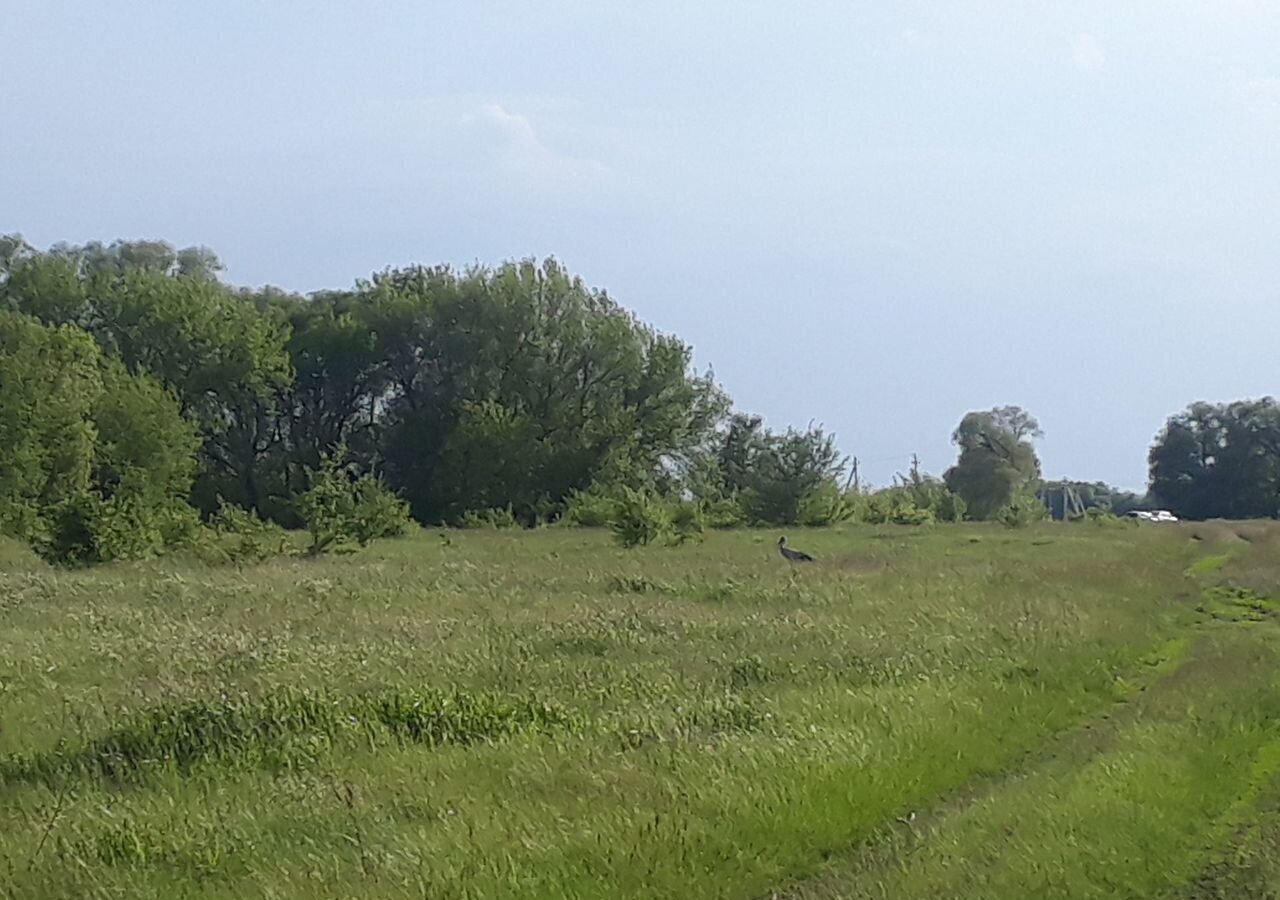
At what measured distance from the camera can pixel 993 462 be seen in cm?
8694

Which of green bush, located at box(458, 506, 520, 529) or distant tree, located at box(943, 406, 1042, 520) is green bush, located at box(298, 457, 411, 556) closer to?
green bush, located at box(458, 506, 520, 529)

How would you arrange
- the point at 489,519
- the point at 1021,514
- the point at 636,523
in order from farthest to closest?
the point at 1021,514 < the point at 489,519 < the point at 636,523

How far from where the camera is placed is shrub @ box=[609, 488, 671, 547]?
4119cm

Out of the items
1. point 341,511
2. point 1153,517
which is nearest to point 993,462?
point 1153,517

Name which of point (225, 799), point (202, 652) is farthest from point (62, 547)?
point (225, 799)

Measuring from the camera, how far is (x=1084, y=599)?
2294 centimetres

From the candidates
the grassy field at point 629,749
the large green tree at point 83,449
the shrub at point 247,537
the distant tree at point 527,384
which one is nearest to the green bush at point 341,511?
the shrub at point 247,537

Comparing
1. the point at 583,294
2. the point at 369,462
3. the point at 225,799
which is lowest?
the point at 225,799

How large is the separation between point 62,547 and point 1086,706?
83.1 feet

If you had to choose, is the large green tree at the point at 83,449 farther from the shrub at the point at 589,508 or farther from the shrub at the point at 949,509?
the shrub at the point at 949,509

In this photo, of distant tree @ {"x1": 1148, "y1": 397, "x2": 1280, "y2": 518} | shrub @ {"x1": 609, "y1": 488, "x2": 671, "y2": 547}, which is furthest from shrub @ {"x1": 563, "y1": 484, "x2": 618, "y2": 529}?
distant tree @ {"x1": 1148, "y1": 397, "x2": 1280, "y2": 518}

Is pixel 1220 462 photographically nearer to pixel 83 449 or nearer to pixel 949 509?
pixel 949 509

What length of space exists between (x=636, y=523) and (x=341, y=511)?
8.59 m

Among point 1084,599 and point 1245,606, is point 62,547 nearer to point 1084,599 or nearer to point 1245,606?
point 1084,599
